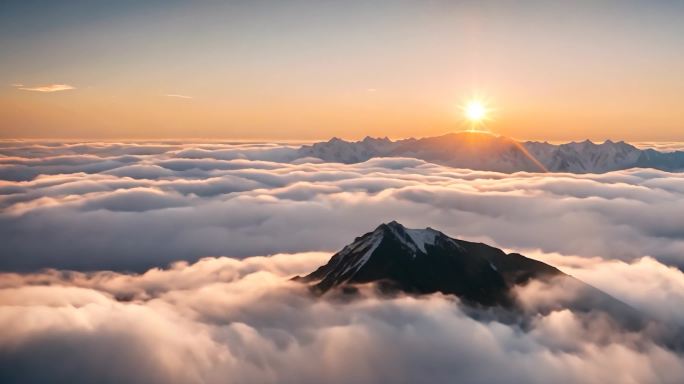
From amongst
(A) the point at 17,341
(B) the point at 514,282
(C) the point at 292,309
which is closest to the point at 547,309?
(B) the point at 514,282

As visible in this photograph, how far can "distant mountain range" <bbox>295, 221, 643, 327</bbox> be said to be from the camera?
17425 centimetres

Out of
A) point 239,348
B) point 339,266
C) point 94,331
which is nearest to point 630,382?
point 339,266

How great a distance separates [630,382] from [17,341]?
183m

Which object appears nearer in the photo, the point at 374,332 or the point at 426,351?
the point at 426,351

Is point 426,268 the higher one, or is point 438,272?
point 426,268

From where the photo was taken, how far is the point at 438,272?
179750 millimetres

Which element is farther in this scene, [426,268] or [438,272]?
[438,272]

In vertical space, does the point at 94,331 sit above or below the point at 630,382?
above

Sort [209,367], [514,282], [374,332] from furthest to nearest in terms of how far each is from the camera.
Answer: [514,282], [374,332], [209,367]

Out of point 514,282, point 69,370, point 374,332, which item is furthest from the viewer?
point 514,282

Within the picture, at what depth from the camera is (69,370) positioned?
120 m

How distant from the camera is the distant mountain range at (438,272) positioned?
572 feet

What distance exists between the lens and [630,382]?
150 m

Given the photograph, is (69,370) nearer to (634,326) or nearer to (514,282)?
(514,282)
